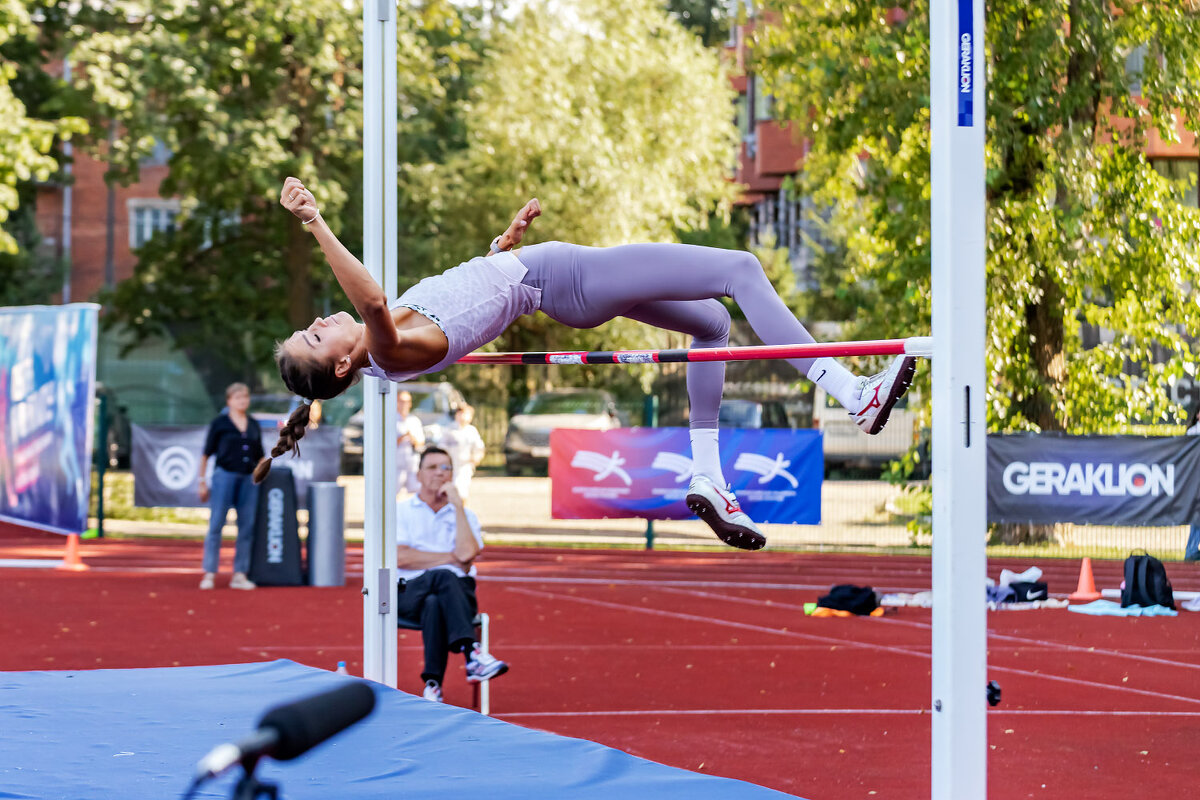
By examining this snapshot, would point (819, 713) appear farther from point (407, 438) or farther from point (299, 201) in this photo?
point (407, 438)

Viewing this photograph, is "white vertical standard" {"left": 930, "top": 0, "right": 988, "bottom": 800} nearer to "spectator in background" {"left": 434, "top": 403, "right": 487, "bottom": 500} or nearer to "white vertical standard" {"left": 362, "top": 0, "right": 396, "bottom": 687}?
"white vertical standard" {"left": 362, "top": 0, "right": 396, "bottom": 687}

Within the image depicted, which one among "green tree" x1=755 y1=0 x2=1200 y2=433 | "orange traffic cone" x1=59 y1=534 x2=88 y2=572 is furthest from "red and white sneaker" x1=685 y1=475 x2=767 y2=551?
"orange traffic cone" x1=59 y1=534 x2=88 y2=572

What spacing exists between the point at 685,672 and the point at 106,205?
2810 cm

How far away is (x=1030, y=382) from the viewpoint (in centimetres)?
1281

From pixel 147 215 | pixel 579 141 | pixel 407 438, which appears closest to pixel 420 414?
pixel 579 141

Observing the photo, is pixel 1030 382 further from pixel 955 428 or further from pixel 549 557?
pixel 955 428

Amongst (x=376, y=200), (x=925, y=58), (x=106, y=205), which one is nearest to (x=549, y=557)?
(x=925, y=58)

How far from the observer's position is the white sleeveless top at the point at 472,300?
12.4 feet

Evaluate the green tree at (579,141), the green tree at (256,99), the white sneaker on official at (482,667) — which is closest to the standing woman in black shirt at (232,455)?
the white sneaker on official at (482,667)

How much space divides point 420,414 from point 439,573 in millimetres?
11901

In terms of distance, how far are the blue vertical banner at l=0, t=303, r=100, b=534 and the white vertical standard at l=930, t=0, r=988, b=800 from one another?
938cm

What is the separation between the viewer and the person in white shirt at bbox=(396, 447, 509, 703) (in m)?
6.26

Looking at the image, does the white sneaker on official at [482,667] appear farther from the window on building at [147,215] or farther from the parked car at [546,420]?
the window on building at [147,215]

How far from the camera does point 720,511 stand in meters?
4.25
